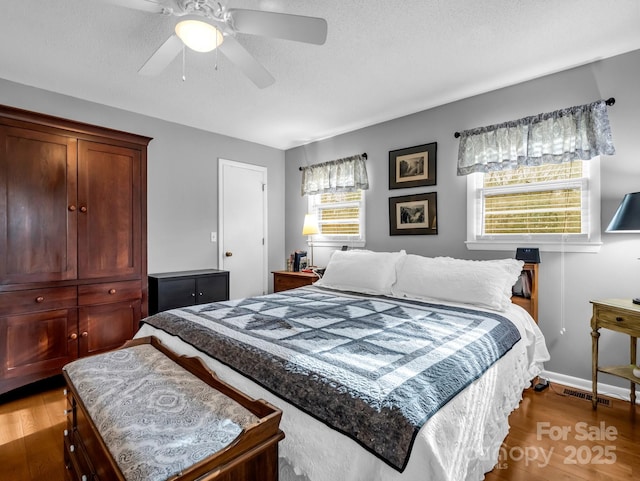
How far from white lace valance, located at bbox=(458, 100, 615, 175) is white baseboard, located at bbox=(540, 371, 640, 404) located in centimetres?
168

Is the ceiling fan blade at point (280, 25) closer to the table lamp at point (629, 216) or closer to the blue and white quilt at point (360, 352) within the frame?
the blue and white quilt at point (360, 352)

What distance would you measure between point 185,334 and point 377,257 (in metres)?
1.78

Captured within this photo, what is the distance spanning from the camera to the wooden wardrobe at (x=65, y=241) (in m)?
2.38

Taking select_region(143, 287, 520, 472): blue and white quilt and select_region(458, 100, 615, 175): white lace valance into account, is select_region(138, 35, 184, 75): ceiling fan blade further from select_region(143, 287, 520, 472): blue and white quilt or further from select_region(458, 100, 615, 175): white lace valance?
select_region(458, 100, 615, 175): white lace valance

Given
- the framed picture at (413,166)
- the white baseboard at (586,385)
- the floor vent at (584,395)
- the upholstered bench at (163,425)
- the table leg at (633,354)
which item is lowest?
the floor vent at (584,395)

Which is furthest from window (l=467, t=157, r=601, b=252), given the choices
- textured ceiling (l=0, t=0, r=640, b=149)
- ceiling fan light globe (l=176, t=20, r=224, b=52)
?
ceiling fan light globe (l=176, t=20, r=224, b=52)

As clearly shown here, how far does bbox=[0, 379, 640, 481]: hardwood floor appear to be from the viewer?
1.68 meters

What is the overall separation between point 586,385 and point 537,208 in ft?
4.62

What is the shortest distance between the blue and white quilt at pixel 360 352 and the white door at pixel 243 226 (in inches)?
73.3

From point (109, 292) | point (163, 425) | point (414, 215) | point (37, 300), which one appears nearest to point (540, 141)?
point (414, 215)

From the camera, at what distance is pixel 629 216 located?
2.03 m

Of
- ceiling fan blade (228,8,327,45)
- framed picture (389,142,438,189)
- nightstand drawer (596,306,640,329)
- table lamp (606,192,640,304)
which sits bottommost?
nightstand drawer (596,306,640,329)

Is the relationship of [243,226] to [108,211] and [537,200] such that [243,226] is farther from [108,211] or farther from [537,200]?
[537,200]

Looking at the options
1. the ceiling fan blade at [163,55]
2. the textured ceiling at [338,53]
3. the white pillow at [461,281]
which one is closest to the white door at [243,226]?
the textured ceiling at [338,53]
